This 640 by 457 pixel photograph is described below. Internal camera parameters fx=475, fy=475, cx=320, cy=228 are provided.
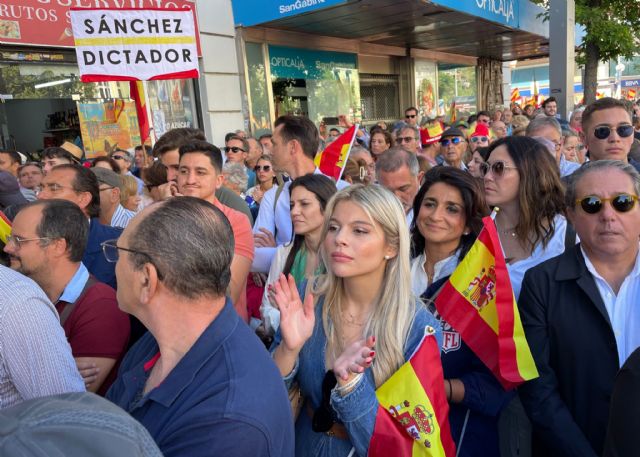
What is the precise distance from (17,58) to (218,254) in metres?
7.38

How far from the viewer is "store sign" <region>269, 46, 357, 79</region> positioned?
1072 centimetres

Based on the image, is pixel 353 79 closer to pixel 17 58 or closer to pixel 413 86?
pixel 413 86

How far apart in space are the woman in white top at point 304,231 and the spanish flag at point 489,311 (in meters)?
0.94

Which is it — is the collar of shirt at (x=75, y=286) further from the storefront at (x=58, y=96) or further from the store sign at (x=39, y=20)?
the storefront at (x=58, y=96)

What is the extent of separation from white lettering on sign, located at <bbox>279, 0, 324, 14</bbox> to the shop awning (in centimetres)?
2

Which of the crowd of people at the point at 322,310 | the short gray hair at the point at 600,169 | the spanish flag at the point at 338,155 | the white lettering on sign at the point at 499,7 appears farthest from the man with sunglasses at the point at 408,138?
the white lettering on sign at the point at 499,7

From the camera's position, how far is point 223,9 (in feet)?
30.8

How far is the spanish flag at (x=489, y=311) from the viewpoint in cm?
204

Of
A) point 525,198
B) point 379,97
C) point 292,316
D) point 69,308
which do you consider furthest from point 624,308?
point 379,97

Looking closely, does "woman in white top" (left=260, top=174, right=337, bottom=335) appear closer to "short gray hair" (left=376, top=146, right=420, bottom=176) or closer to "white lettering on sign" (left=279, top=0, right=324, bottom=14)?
"short gray hair" (left=376, top=146, right=420, bottom=176)

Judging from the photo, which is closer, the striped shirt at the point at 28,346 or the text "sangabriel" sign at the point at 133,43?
the striped shirt at the point at 28,346

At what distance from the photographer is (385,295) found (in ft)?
6.82

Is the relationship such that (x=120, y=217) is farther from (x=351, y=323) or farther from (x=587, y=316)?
(x=587, y=316)

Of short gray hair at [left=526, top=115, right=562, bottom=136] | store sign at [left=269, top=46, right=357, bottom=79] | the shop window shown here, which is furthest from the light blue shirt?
the shop window
